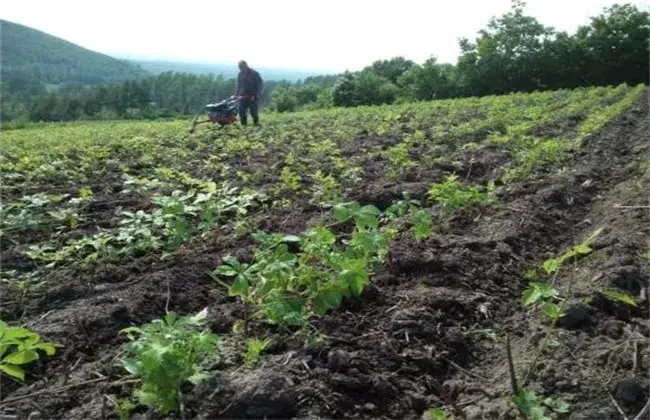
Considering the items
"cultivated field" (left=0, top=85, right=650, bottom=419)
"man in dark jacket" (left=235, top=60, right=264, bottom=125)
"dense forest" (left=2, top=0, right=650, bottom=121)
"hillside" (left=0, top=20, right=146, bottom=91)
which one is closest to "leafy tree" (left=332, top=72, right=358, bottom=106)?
"dense forest" (left=2, top=0, right=650, bottom=121)

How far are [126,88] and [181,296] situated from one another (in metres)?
55.2

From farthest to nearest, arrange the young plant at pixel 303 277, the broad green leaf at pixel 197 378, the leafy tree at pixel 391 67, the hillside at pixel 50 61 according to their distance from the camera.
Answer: the hillside at pixel 50 61, the leafy tree at pixel 391 67, the young plant at pixel 303 277, the broad green leaf at pixel 197 378

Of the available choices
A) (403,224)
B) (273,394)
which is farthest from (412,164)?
(273,394)

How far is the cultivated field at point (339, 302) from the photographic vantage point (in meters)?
2.40

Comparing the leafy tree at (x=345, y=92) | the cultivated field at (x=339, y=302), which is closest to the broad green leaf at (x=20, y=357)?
the cultivated field at (x=339, y=302)

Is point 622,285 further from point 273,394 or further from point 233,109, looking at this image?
point 233,109

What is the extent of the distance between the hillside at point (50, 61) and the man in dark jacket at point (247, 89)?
99.1 meters

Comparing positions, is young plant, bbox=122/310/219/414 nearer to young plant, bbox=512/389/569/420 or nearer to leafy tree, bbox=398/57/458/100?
young plant, bbox=512/389/569/420

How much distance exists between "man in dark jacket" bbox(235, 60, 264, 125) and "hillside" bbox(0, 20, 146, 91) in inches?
3901

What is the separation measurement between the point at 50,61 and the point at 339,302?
455ft

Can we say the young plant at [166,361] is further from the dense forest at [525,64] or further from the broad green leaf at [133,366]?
the dense forest at [525,64]

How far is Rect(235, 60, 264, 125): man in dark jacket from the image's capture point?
13.7 m

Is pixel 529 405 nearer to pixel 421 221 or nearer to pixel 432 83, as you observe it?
pixel 421 221

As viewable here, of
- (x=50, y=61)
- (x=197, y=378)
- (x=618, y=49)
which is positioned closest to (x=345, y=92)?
(x=618, y=49)
